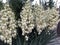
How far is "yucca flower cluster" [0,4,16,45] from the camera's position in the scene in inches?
102

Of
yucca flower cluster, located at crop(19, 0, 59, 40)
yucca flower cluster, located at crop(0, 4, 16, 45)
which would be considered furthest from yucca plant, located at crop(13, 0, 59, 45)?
yucca flower cluster, located at crop(0, 4, 16, 45)

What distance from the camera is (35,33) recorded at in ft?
10.2

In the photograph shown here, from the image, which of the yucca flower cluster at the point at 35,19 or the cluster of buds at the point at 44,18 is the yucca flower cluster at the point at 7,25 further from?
the cluster of buds at the point at 44,18

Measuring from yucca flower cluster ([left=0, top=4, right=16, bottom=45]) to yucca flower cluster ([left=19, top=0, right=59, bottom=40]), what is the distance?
146 millimetres

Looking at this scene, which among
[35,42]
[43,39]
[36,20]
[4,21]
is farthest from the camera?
[43,39]

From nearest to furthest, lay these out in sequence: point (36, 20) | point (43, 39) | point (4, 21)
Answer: point (4, 21)
point (36, 20)
point (43, 39)

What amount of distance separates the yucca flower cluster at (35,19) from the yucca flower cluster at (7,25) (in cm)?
15

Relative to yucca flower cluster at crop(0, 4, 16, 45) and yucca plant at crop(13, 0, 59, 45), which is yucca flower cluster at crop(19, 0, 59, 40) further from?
yucca flower cluster at crop(0, 4, 16, 45)

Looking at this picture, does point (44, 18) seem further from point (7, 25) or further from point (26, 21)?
point (7, 25)

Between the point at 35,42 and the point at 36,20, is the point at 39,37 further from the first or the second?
the point at 36,20

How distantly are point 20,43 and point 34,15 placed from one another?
485 millimetres

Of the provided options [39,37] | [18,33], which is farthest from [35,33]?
[18,33]

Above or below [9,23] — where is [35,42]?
below

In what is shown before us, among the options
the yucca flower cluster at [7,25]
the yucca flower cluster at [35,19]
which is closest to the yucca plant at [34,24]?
the yucca flower cluster at [35,19]
